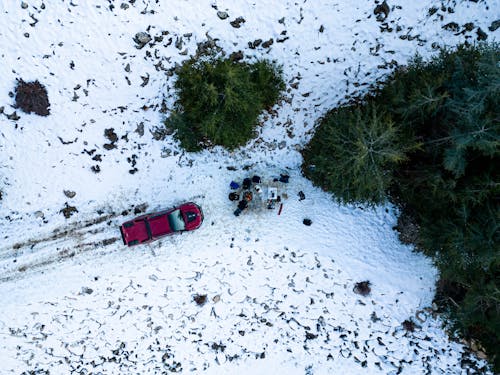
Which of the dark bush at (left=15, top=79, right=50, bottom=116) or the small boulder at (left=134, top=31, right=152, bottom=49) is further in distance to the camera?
the dark bush at (left=15, top=79, right=50, bottom=116)

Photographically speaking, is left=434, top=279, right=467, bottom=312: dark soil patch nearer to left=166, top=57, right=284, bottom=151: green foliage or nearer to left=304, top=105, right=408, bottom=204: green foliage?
left=304, top=105, right=408, bottom=204: green foliage

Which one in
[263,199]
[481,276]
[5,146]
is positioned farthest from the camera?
[263,199]

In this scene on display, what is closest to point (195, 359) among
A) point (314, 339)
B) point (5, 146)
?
point (314, 339)

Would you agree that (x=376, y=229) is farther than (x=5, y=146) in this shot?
Yes

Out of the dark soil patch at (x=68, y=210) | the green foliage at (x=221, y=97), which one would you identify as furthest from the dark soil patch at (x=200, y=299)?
the green foliage at (x=221, y=97)

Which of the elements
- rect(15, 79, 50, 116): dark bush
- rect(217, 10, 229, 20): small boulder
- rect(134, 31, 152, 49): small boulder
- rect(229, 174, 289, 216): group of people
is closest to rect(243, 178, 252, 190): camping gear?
rect(229, 174, 289, 216): group of people

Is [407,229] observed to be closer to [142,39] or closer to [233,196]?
[233,196]

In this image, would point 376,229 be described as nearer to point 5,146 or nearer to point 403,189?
point 403,189
